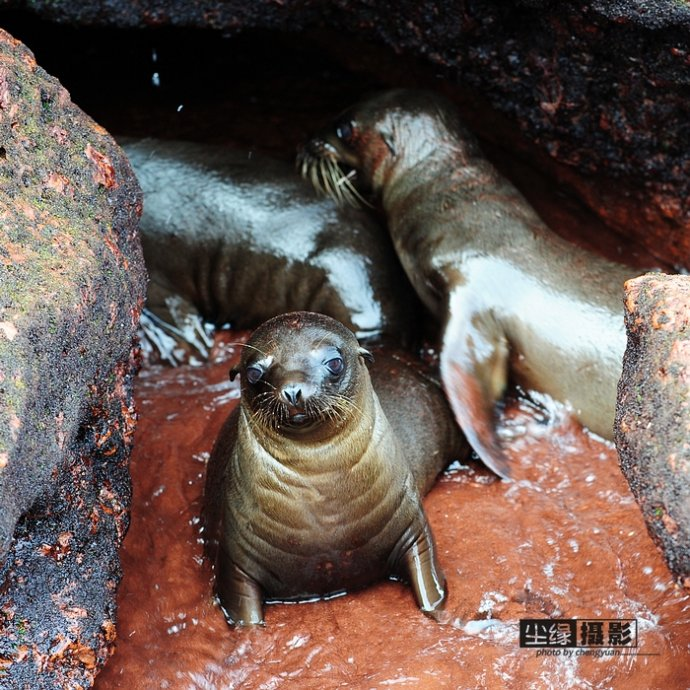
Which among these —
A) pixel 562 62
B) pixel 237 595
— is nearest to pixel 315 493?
pixel 237 595

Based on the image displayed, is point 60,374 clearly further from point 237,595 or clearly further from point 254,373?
point 237,595

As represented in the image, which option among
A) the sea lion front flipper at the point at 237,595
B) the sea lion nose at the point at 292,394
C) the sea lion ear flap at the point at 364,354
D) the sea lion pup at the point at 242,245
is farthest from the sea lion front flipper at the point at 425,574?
the sea lion pup at the point at 242,245

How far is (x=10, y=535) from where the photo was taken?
2.83m

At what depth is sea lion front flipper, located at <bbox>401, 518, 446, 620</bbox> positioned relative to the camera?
3.99 meters

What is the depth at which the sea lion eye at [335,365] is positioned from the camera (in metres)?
3.81

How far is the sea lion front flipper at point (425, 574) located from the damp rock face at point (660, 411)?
1151mm

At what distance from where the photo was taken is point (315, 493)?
3949 mm

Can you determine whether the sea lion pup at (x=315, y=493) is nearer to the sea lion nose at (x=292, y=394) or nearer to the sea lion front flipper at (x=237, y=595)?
the sea lion front flipper at (x=237, y=595)

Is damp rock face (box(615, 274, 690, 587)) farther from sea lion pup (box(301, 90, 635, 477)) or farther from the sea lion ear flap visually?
sea lion pup (box(301, 90, 635, 477))

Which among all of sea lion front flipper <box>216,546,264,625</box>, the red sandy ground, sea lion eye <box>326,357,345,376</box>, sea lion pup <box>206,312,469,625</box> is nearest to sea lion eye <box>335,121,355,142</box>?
the red sandy ground

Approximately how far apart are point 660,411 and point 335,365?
1.25 metres

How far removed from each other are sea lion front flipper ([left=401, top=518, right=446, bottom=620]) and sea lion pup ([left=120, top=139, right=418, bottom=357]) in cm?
166

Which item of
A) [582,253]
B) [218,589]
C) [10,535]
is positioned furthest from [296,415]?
[582,253]

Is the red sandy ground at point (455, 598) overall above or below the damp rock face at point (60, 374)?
below
